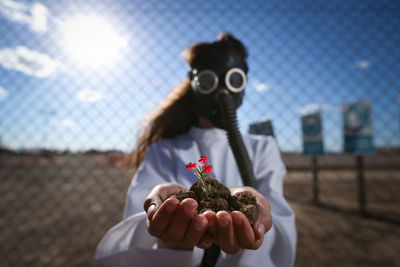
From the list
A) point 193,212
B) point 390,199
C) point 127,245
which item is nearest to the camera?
point 193,212

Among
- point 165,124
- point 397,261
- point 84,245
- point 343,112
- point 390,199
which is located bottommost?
point 390,199

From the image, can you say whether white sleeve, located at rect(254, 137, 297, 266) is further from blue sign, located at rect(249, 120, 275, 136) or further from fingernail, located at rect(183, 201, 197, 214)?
fingernail, located at rect(183, 201, 197, 214)

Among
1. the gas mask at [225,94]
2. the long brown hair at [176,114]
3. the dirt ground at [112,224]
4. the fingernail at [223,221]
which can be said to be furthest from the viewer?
the dirt ground at [112,224]

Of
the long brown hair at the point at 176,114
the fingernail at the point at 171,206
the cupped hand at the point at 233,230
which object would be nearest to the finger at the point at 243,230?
the cupped hand at the point at 233,230

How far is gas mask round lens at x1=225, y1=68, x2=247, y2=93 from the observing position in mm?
812

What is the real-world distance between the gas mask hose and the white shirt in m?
0.11

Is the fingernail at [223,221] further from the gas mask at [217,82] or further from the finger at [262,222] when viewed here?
the gas mask at [217,82]

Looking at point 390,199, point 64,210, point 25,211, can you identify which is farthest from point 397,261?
point 25,211

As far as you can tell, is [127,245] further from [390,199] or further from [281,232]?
[390,199]

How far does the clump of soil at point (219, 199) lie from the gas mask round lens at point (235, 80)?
0.44 meters

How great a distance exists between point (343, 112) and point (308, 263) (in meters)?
1.62

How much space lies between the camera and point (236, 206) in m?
0.49

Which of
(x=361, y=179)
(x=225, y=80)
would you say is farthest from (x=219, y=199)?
(x=361, y=179)

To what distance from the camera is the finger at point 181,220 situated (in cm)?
42
